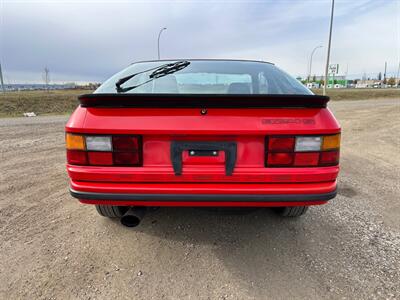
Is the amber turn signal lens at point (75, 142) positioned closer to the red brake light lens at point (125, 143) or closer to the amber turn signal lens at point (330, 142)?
the red brake light lens at point (125, 143)

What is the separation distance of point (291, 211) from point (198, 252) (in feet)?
3.32

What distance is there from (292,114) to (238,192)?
63cm

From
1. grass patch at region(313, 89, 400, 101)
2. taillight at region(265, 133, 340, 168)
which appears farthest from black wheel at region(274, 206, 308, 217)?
grass patch at region(313, 89, 400, 101)

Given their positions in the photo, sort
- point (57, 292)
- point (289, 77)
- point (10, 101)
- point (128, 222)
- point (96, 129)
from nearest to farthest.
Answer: point (96, 129) → point (57, 292) → point (128, 222) → point (289, 77) → point (10, 101)

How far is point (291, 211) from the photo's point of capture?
258cm

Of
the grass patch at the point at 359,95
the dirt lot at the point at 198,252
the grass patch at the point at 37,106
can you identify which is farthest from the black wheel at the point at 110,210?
the grass patch at the point at 359,95

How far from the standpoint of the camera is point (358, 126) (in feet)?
28.5

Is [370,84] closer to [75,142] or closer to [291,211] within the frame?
[291,211]

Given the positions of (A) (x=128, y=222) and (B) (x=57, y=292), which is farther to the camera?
(A) (x=128, y=222)

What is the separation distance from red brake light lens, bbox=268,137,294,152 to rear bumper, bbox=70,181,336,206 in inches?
9.6

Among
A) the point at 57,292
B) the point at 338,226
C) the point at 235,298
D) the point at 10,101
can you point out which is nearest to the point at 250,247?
the point at 235,298

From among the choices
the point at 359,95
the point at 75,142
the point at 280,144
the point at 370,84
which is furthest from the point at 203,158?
the point at 370,84

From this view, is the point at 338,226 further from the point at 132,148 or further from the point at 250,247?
the point at 132,148

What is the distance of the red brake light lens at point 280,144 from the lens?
174cm
